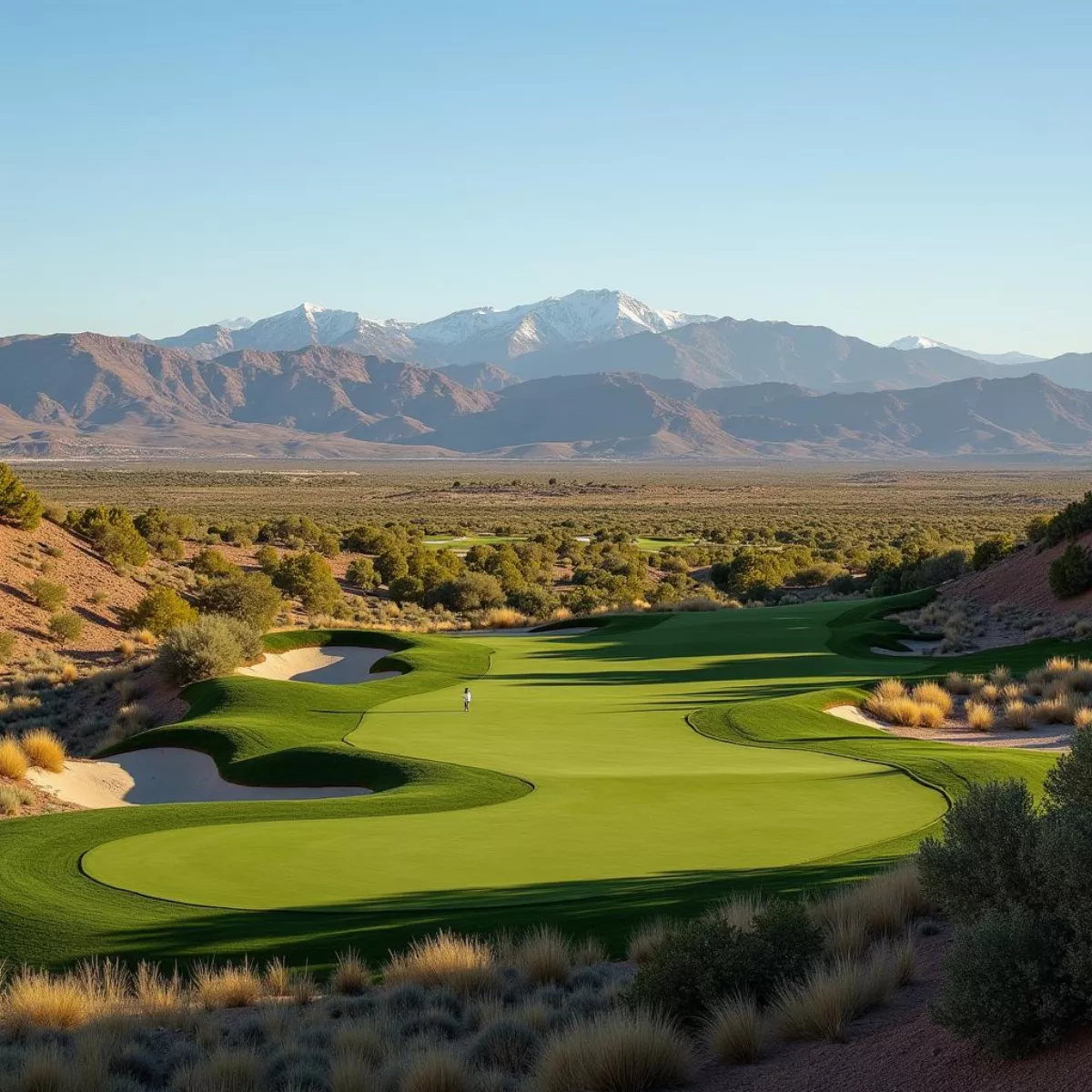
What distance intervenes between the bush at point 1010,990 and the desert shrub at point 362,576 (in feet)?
152

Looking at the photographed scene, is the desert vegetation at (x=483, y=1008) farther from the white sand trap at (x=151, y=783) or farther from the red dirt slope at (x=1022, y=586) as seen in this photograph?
the red dirt slope at (x=1022, y=586)

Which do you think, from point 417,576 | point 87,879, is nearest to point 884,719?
point 87,879

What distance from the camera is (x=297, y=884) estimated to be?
38.1 feet

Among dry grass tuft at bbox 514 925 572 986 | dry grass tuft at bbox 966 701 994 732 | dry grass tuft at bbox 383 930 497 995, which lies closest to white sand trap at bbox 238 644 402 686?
dry grass tuft at bbox 966 701 994 732

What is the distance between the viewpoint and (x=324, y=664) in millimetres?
30703

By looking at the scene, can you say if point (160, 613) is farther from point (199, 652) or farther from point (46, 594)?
point (199, 652)

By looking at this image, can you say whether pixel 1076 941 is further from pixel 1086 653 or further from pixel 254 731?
pixel 1086 653

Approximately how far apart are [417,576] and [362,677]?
69.0 feet

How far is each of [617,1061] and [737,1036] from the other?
0.78 metres

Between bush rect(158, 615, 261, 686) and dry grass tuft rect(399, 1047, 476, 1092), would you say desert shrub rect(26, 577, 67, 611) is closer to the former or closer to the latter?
bush rect(158, 615, 261, 686)

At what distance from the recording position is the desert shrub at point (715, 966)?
7.86m

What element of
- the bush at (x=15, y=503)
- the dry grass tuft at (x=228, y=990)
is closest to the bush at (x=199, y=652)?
the bush at (x=15, y=503)

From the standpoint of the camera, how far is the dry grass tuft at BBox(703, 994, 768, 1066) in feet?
23.9

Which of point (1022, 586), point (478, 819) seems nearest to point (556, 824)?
point (478, 819)
